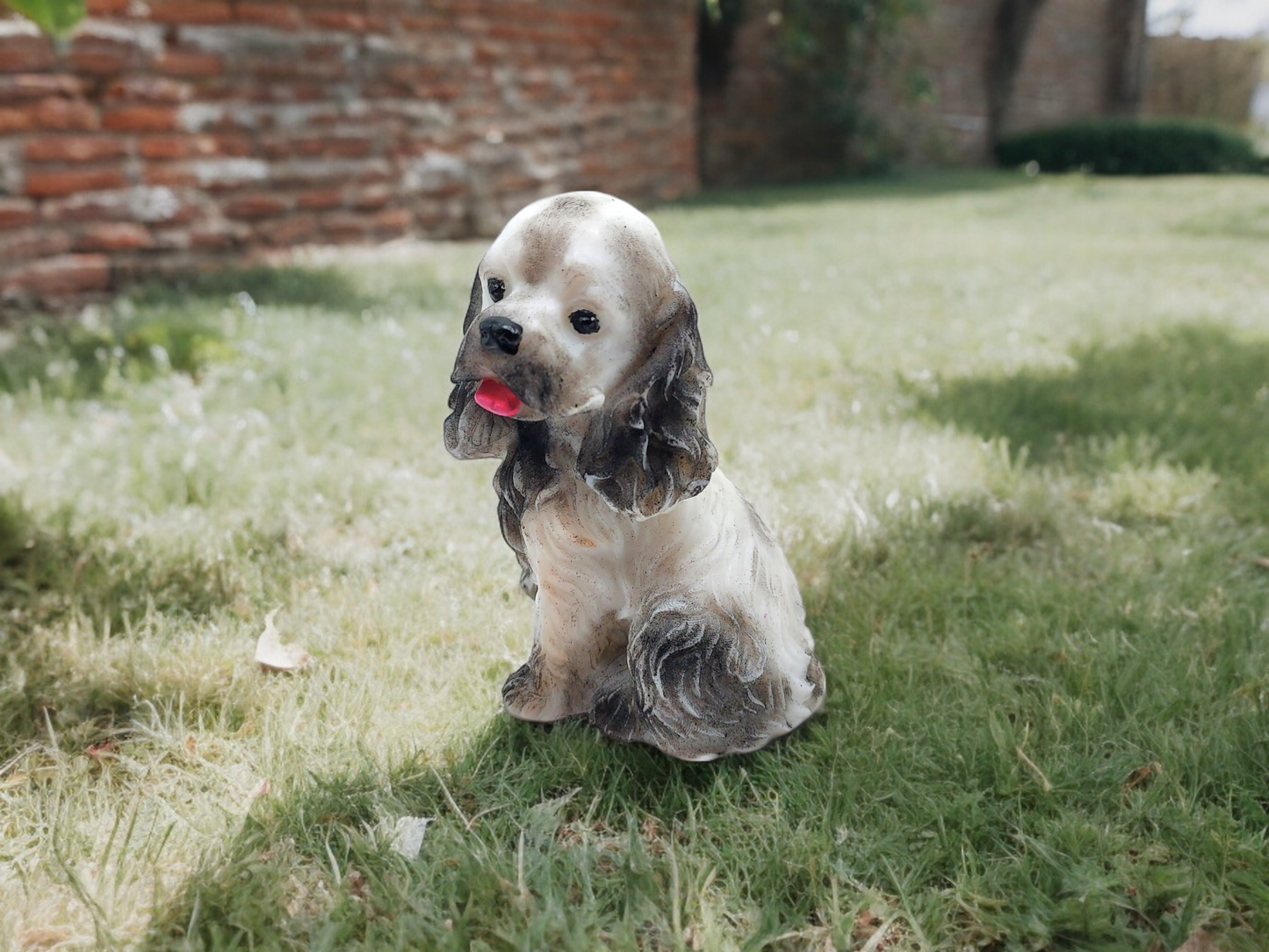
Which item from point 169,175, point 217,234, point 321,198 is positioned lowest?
point 217,234

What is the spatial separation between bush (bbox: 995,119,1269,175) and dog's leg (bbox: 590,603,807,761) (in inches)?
673

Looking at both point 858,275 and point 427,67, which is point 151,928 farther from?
point 427,67

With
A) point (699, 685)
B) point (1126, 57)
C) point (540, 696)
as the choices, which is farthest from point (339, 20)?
Answer: point (1126, 57)

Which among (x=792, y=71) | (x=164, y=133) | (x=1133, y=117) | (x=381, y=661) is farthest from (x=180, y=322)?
(x=1133, y=117)

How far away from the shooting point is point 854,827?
176 cm

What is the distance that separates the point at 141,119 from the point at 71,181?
1.87 ft

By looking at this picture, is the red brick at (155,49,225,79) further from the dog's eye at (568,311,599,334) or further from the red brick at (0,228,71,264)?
the dog's eye at (568,311,599,334)

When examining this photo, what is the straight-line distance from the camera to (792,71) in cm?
1295

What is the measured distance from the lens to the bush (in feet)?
55.6

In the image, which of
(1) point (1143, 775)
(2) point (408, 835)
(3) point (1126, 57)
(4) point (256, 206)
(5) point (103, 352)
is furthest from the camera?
(3) point (1126, 57)

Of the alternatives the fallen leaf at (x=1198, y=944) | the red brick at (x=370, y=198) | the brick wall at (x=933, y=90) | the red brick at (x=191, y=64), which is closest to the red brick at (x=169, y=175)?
the red brick at (x=191, y=64)

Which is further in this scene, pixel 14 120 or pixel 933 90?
pixel 933 90

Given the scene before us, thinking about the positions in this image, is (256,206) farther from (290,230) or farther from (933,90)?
(933,90)

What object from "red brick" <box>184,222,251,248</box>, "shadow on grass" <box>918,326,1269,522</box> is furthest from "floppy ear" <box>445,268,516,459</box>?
"red brick" <box>184,222,251,248</box>
